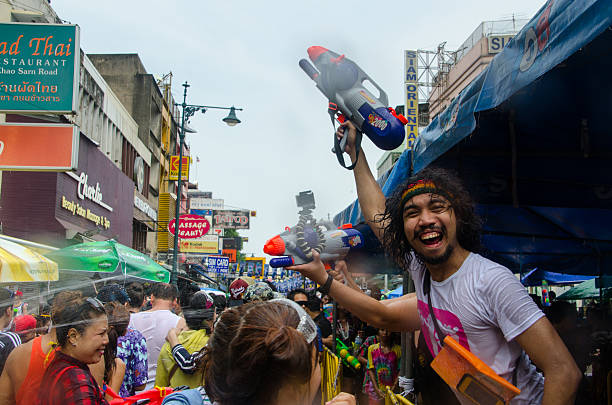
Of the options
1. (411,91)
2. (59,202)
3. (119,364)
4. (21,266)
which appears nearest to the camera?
(119,364)

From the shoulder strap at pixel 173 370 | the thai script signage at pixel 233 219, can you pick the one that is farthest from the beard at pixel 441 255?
the thai script signage at pixel 233 219

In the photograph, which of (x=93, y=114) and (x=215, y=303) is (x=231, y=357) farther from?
(x=93, y=114)

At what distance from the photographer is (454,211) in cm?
239

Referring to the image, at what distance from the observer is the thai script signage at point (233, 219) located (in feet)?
174

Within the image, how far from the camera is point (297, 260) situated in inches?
98.4

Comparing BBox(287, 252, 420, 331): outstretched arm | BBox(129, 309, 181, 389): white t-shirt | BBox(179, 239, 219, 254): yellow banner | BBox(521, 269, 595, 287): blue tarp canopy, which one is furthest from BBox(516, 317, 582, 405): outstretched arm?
BBox(179, 239, 219, 254): yellow banner

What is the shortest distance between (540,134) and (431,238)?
2.20 m

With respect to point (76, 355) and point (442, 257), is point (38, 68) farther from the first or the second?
point (442, 257)

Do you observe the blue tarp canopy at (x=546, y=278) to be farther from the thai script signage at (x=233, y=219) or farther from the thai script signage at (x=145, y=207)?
the thai script signage at (x=233, y=219)

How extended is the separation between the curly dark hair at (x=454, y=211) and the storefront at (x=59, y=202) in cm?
1605

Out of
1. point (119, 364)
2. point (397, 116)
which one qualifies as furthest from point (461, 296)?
point (119, 364)

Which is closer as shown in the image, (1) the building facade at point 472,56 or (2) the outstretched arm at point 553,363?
(2) the outstretched arm at point 553,363

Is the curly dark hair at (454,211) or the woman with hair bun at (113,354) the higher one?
the curly dark hair at (454,211)

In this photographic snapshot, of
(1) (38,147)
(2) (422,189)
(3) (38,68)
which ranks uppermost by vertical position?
(3) (38,68)
